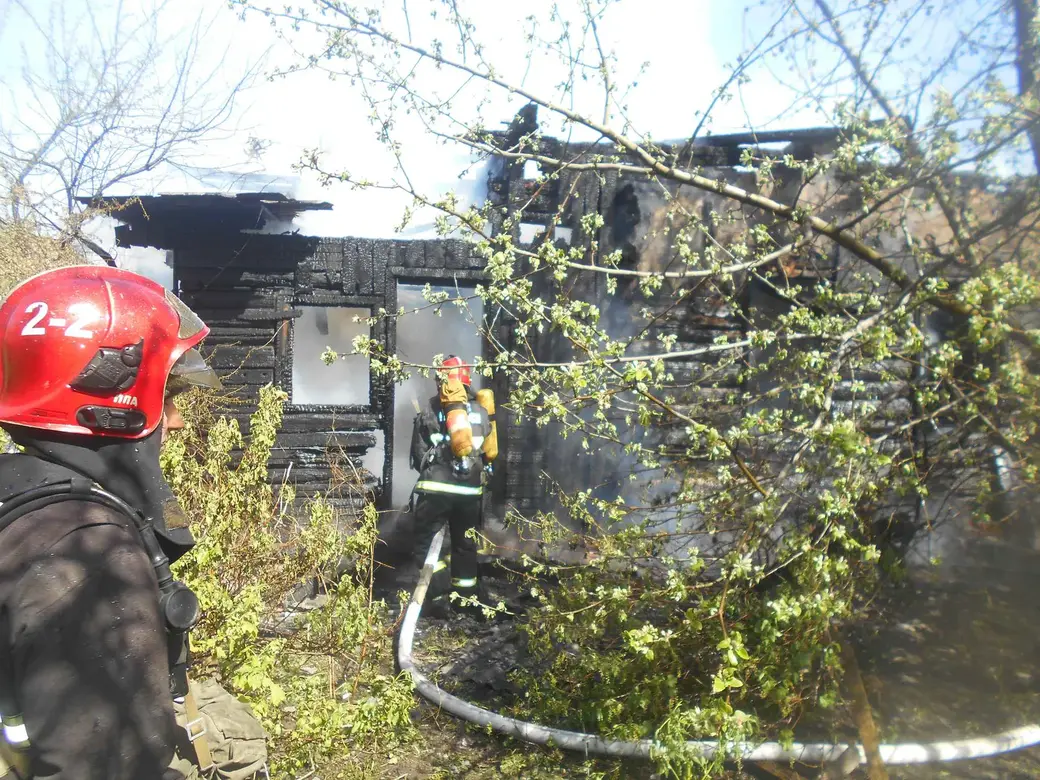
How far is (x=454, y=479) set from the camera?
6.62 m

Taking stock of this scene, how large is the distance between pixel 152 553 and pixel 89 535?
20cm

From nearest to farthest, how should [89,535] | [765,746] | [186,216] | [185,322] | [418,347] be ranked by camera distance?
[89,535] < [185,322] < [765,746] < [186,216] < [418,347]

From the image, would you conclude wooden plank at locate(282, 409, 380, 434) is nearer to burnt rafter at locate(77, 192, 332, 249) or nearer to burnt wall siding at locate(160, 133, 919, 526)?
burnt wall siding at locate(160, 133, 919, 526)

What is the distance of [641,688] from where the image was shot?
144 inches

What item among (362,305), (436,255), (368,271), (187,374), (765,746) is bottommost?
(765,746)

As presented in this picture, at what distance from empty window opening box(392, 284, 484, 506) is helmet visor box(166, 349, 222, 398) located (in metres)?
6.54

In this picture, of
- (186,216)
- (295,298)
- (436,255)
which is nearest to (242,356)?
(295,298)

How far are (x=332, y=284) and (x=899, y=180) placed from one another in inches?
250

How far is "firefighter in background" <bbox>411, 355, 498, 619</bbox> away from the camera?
21.0 feet

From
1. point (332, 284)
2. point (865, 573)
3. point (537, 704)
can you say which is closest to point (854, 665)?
point (865, 573)

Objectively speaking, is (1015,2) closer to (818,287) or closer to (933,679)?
(818,287)

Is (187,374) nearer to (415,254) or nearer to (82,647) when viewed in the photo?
(82,647)

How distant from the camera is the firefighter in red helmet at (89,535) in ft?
4.50

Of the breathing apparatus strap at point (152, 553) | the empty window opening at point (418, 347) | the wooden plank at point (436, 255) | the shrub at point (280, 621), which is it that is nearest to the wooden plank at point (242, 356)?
the empty window opening at point (418, 347)
